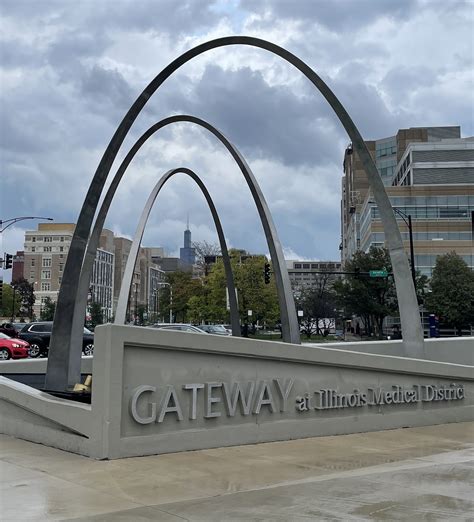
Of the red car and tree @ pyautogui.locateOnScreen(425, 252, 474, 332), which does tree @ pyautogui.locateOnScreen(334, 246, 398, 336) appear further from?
the red car

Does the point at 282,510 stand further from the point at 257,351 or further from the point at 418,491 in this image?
the point at 257,351

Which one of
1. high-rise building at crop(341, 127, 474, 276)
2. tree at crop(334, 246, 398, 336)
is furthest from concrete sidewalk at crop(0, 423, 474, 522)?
high-rise building at crop(341, 127, 474, 276)

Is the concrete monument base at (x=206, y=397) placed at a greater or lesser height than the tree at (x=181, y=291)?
lesser

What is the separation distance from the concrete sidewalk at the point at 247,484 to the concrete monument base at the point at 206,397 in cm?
30

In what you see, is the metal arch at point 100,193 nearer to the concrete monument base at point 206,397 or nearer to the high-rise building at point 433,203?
the concrete monument base at point 206,397

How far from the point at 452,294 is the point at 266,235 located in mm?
44116

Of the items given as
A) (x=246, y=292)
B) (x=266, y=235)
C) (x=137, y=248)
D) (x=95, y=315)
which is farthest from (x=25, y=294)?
(x=266, y=235)

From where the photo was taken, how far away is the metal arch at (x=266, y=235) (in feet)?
46.2

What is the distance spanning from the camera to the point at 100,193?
1441cm

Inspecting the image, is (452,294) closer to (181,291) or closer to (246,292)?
(246,292)

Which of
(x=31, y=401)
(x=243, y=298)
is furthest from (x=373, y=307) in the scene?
(x=31, y=401)

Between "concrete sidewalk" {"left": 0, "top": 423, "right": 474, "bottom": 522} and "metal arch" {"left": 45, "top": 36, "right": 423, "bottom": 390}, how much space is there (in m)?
3.60

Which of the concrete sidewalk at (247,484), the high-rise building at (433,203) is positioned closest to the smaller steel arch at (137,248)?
the concrete sidewalk at (247,484)

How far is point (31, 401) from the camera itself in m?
8.95
